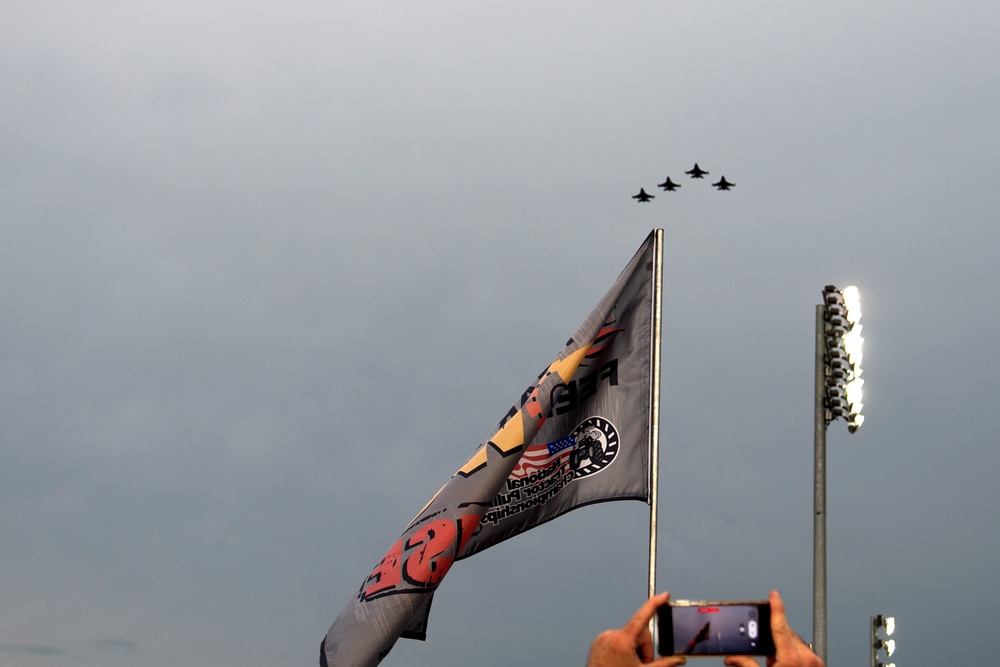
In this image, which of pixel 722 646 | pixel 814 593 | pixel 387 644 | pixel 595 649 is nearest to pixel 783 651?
pixel 722 646

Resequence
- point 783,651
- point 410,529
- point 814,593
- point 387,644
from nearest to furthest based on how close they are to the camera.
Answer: point 783,651 < point 387,644 < point 410,529 < point 814,593

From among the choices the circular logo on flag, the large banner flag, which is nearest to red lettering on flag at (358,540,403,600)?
the large banner flag

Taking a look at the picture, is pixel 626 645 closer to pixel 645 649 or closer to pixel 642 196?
pixel 645 649

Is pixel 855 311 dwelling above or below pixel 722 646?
above

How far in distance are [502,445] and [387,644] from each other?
215 cm

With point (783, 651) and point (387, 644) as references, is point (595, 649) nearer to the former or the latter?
point (783, 651)

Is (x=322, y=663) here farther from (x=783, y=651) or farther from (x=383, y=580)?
(x=783, y=651)

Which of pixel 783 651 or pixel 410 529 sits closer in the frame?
pixel 783 651

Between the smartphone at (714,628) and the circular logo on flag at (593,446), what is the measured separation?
746 centimetres

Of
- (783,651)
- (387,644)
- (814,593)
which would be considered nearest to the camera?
(783,651)

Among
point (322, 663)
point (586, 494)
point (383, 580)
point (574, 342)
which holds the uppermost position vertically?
point (574, 342)

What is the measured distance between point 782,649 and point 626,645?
0.55 meters

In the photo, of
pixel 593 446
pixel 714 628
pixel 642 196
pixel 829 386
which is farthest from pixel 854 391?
pixel 642 196

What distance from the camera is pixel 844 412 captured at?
15211 mm
